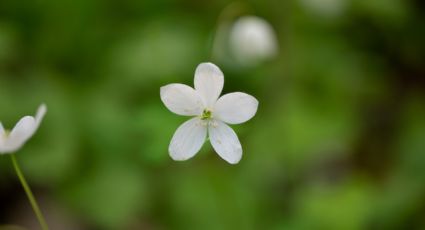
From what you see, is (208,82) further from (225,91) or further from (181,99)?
→ (225,91)

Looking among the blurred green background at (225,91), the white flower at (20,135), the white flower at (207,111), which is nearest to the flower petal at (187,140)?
the white flower at (207,111)

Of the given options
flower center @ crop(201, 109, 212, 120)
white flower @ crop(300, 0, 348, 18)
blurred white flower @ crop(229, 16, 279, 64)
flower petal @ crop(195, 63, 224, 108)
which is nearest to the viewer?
flower petal @ crop(195, 63, 224, 108)

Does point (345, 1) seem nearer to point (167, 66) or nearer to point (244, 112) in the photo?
point (167, 66)

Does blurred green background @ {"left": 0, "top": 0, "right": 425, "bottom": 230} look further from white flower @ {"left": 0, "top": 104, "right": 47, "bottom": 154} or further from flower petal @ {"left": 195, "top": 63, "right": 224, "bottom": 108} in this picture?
white flower @ {"left": 0, "top": 104, "right": 47, "bottom": 154}

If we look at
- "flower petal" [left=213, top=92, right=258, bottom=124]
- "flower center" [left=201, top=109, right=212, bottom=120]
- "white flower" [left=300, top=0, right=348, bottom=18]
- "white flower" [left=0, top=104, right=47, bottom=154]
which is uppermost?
"white flower" [left=300, top=0, right=348, bottom=18]

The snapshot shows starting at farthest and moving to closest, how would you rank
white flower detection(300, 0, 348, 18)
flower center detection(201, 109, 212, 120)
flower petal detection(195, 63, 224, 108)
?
white flower detection(300, 0, 348, 18) → flower center detection(201, 109, 212, 120) → flower petal detection(195, 63, 224, 108)

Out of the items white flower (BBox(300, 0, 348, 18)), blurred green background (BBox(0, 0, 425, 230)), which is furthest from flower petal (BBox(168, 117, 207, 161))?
white flower (BBox(300, 0, 348, 18))

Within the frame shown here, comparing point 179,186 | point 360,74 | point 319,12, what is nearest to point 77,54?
point 179,186

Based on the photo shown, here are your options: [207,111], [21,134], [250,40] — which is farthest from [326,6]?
[21,134]

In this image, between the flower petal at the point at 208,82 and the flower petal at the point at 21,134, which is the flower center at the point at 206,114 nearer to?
the flower petal at the point at 208,82
